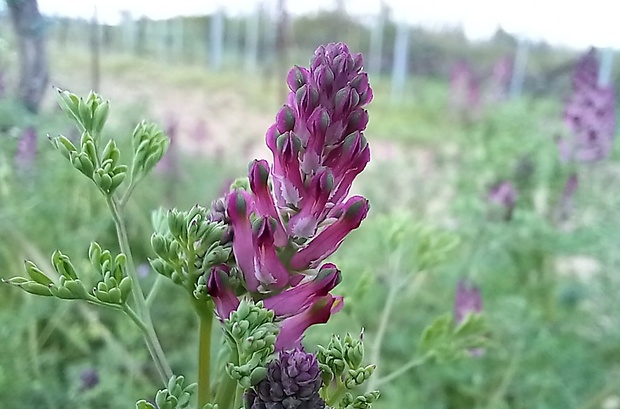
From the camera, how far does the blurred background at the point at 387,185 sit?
87 centimetres

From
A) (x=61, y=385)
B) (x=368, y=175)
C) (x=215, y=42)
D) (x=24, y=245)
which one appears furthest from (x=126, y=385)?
(x=215, y=42)

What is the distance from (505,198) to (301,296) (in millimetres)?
971

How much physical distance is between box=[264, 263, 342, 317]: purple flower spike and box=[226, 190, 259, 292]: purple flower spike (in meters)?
0.01

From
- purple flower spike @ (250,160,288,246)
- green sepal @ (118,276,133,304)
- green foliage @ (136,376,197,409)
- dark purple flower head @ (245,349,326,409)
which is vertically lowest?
green foliage @ (136,376,197,409)

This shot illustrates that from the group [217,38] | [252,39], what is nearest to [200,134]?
[217,38]

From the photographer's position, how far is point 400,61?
2568 millimetres

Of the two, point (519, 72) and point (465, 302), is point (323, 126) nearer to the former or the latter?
point (465, 302)

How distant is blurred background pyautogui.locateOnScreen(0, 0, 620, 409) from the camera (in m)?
0.87

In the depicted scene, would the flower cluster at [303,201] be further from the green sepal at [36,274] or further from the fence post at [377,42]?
the fence post at [377,42]

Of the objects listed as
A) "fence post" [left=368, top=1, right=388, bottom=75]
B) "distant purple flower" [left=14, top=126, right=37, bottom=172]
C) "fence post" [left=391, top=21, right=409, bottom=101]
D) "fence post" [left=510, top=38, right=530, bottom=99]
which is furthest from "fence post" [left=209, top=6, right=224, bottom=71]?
"distant purple flower" [left=14, top=126, right=37, bottom=172]

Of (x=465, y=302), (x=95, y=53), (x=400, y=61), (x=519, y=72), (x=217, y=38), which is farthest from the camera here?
(x=400, y=61)

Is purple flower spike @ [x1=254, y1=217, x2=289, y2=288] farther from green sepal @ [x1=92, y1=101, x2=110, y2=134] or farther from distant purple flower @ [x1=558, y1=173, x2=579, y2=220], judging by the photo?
distant purple flower @ [x1=558, y1=173, x2=579, y2=220]

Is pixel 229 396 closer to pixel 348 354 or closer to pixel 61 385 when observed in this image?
pixel 348 354

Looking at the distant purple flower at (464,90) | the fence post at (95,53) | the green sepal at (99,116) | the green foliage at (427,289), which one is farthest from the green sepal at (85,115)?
the distant purple flower at (464,90)
